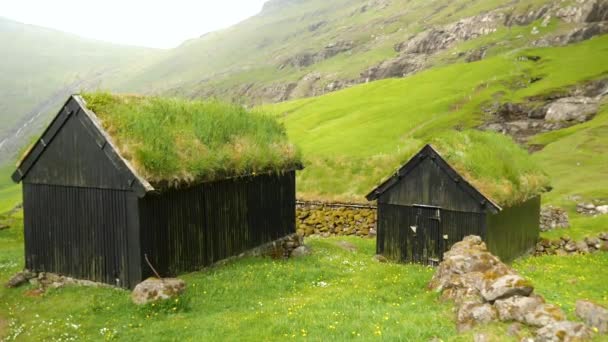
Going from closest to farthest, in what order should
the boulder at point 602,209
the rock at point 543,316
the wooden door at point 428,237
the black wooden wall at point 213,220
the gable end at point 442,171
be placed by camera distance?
the rock at point 543,316, the black wooden wall at point 213,220, the gable end at point 442,171, the wooden door at point 428,237, the boulder at point 602,209

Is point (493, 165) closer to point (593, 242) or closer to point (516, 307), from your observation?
point (593, 242)

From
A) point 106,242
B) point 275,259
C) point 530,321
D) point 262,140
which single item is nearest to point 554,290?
point 530,321

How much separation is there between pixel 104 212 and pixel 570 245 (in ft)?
91.6

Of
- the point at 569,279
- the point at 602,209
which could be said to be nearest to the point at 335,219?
the point at 602,209

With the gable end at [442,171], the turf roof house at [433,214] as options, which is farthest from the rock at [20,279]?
the turf roof house at [433,214]

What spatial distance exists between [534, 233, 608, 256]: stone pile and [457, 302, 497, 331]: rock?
22766mm

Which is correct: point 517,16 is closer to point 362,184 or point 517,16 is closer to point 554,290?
point 362,184

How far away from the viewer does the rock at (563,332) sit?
1078 cm

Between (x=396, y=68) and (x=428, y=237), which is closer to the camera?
(x=428, y=237)

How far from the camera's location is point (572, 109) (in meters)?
72.5

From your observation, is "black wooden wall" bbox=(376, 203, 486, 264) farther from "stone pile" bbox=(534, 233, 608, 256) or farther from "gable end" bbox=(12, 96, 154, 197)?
"gable end" bbox=(12, 96, 154, 197)

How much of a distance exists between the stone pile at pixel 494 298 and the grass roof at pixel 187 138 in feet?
34.7

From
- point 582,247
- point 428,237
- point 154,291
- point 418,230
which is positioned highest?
point 154,291

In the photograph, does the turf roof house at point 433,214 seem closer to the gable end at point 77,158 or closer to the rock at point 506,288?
the rock at point 506,288
